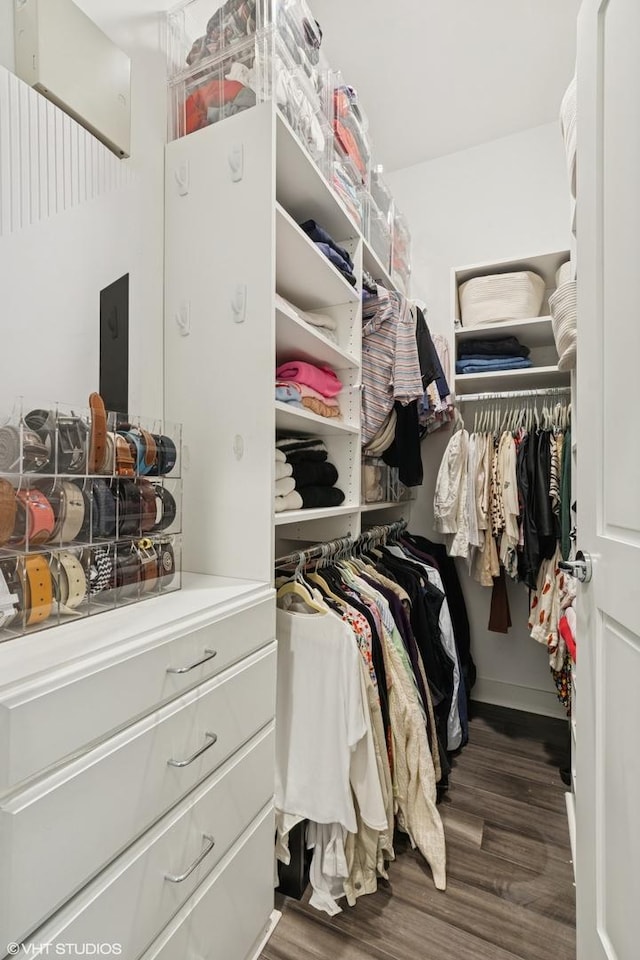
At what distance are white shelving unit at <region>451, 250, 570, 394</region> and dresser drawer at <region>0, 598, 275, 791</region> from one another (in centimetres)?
179

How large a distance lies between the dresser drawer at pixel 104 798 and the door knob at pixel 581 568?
2.34 feet

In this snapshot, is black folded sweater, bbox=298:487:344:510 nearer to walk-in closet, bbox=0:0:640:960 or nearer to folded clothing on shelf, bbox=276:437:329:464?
walk-in closet, bbox=0:0:640:960

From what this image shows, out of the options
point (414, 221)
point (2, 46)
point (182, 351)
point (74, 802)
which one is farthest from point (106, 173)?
point (414, 221)

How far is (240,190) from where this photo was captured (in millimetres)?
1170

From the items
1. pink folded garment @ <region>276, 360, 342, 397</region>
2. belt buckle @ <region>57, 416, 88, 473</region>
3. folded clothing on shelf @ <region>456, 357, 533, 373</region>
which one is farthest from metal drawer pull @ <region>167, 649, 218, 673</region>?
folded clothing on shelf @ <region>456, 357, 533, 373</region>

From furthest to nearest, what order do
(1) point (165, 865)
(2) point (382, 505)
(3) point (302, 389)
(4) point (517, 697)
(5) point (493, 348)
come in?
(4) point (517, 697)
(5) point (493, 348)
(2) point (382, 505)
(3) point (302, 389)
(1) point (165, 865)

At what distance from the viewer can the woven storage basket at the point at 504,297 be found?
2.07 m

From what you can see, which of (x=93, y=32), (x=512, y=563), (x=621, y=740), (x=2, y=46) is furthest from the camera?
(x=512, y=563)

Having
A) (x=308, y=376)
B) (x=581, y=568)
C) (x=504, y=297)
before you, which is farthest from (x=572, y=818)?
(x=504, y=297)

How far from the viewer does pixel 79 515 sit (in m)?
0.82

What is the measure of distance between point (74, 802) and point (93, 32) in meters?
1.58

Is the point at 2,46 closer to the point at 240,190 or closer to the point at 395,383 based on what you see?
the point at 240,190

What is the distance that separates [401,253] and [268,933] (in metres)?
2.73

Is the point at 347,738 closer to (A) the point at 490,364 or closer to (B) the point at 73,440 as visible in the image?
(B) the point at 73,440
